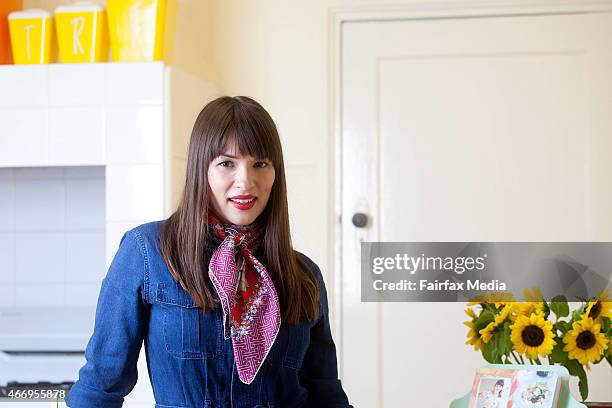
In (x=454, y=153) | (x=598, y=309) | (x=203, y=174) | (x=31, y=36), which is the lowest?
(x=598, y=309)

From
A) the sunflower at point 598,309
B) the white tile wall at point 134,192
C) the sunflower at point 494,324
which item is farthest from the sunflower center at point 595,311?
the white tile wall at point 134,192

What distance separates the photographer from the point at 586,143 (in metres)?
2.79

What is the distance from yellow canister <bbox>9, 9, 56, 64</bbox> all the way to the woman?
4.82 feet

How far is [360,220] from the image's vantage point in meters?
2.86

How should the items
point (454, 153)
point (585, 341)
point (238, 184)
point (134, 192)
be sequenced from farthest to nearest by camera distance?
1. point (454, 153)
2. point (134, 192)
3. point (585, 341)
4. point (238, 184)

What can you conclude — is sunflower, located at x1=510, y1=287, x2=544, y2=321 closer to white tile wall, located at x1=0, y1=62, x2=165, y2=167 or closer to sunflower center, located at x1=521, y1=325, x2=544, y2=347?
sunflower center, located at x1=521, y1=325, x2=544, y2=347

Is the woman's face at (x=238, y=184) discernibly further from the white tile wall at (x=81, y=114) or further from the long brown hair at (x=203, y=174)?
the white tile wall at (x=81, y=114)

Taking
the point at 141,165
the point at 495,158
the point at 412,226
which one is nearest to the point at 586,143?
the point at 495,158

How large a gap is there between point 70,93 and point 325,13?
0.90 meters

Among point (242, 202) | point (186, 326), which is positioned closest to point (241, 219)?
point (242, 202)

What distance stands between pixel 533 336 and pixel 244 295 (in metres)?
0.49

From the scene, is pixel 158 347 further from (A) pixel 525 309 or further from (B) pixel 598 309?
(B) pixel 598 309

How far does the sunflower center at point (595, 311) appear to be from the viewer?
143 centimetres

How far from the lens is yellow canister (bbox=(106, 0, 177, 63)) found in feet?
8.29
